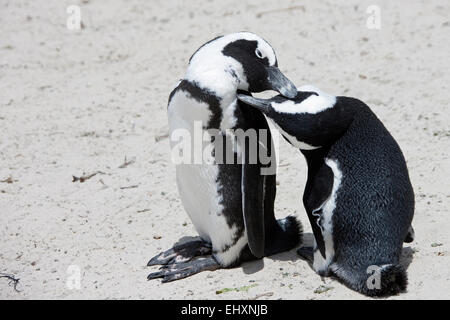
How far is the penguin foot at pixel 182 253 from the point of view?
12.8 ft

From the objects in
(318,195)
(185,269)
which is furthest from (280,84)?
(185,269)

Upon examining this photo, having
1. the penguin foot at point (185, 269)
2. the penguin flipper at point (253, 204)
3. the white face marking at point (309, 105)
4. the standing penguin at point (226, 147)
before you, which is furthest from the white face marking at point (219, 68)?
the penguin foot at point (185, 269)

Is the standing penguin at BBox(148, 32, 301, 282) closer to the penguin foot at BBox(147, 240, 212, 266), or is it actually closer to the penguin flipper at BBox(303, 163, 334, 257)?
the penguin foot at BBox(147, 240, 212, 266)

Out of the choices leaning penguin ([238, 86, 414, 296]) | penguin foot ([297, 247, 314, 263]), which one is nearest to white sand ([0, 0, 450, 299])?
penguin foot ([297, 247, 314, 263])

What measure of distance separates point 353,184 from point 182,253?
3.50ft

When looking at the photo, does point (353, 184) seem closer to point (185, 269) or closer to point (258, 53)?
point (258, 53)

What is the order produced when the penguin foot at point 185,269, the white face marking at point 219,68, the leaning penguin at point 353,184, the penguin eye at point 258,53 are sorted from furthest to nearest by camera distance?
the penguin foot at point 185,269 < the penguin eye at point 258,53 < the white face marking at point 219,68 < the leaning penguin at point 353,184

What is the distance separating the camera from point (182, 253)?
393cm

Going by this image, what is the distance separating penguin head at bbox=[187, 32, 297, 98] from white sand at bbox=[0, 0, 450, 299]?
94 centimetres

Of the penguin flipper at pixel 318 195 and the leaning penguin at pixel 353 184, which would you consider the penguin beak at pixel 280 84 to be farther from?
the penguin flipper at pixel 318 195

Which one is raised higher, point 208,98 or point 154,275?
point 208,98

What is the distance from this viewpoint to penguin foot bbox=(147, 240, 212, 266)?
3902mm

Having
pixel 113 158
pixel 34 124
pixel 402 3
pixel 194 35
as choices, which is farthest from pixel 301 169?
pixel 402 3
